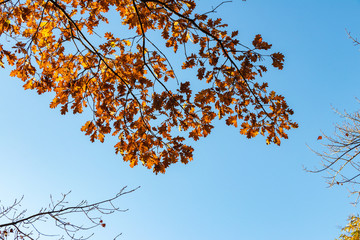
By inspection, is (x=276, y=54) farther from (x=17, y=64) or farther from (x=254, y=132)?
(x=17, y=64)

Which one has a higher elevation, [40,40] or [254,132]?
[40,40]

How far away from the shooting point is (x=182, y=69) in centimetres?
452

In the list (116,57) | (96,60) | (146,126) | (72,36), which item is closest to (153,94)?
(146,126)

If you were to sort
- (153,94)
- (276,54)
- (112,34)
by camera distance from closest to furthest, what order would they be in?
(276,54) < (153,94) < (112,34)

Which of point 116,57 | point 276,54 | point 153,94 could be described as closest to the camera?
point 276,54

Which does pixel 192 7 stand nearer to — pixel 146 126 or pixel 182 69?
pixel 182 69

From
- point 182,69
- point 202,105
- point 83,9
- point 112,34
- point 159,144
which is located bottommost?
point 159,144

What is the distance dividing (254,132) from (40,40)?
383 cm

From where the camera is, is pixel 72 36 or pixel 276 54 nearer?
pixel 276 54

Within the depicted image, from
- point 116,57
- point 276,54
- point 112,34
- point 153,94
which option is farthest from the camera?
point 112,34

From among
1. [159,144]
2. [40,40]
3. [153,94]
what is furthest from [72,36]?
[159,144]

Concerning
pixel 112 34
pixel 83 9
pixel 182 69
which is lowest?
pixel 182 69

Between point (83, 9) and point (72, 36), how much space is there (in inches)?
26.1

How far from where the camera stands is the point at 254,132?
441 cm
